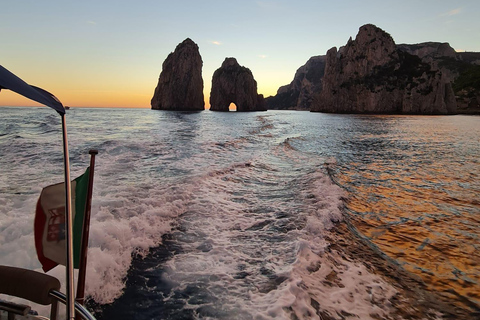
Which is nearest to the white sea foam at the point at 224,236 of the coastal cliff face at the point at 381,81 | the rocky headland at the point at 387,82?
the coastal cliff face at the point at 381,81

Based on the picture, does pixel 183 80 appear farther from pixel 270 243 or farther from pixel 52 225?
pixel 52 225

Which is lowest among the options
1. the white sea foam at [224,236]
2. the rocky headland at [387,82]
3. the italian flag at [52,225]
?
the white sea foam at [224,236]

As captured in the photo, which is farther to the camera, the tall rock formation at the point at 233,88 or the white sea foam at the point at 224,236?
the tall rock formation at the point at 233,88

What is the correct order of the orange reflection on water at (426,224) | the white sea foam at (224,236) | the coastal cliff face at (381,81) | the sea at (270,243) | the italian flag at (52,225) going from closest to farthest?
the italian flag at (52,225), the sea at (270,243), the white sea foam at (224,236), the orange reflection on water at (426,224), the coastal cliff face at (381,81)

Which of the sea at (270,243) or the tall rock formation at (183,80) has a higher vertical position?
the tall rock formation at (183,80)

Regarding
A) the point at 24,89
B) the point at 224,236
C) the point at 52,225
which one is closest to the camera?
the point at 24,89

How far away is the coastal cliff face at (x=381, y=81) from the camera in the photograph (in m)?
110

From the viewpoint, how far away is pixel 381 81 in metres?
123

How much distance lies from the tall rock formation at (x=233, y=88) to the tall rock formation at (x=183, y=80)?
2158cm

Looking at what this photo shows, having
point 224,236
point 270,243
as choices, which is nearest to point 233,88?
point 224,236

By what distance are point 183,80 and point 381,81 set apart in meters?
107

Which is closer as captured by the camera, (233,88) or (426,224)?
(426,224)

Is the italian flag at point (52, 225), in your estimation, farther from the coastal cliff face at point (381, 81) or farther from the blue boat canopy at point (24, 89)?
the coastal cliff face at point (381, 81)

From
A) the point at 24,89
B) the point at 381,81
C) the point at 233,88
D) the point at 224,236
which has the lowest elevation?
the point at 224,236
